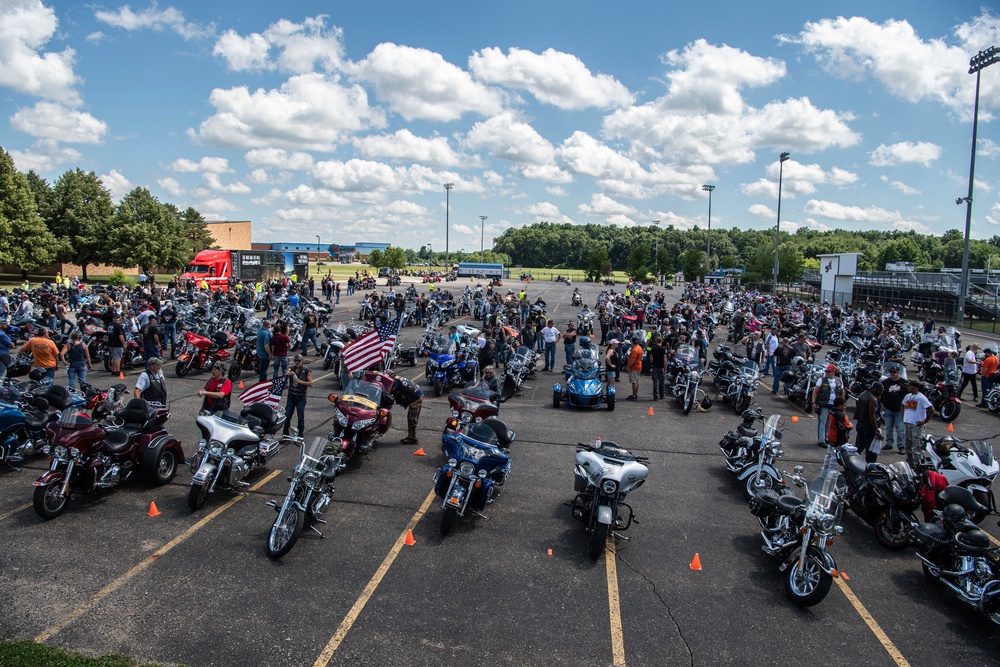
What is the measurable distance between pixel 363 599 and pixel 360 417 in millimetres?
3663

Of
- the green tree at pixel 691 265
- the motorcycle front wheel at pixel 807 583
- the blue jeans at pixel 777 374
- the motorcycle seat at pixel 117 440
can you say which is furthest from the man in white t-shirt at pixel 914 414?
the green tree at pixel 691 265

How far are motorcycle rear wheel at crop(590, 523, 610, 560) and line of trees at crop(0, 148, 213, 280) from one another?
5657cm

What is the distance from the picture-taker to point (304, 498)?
6.99 meters

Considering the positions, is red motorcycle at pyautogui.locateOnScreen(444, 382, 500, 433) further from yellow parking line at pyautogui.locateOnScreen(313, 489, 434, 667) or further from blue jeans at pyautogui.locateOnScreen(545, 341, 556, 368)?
blue jeans at pyautogui.locateOnScreen(545, 341, 556, 368)

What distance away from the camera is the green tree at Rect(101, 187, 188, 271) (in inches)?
2190

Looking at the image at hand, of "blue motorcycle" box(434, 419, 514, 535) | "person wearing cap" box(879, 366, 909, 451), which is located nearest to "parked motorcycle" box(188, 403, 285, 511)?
"blue motorcycle" box(434, 419, 514, 535)

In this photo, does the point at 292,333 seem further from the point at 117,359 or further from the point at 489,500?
the point at 489,500

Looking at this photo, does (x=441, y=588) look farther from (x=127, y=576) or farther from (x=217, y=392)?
(x=217, y=392)

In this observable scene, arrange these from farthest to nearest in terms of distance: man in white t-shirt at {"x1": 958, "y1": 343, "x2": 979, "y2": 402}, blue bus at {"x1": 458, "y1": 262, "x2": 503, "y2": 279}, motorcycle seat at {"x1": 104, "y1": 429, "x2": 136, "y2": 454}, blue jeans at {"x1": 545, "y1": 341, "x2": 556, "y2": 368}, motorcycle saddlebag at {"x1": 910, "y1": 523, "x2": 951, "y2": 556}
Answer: blue bus at {"x1": 458, "y1": 262, "x2": 503, "y2": 279}
blue jeans at {"x1": 545, "y1": 341, "x2": 556, "y2": 368}
man in white t-shirt at {"x1": 958, "y1": 343, "x2": 979, "y2": 402}
motorcycle seat at {"x1": 104, "y1": 429, "x2": 136, "y2": 454}
motorcycle saddlebag at {"x1": 910, "y1": 523, "x2": 951, "y2": 556}

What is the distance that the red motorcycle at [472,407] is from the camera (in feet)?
Answer: 32.7

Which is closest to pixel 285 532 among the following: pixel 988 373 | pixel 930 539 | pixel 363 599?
pixel 363 599

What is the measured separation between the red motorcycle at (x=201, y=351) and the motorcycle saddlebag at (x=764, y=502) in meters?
14.1

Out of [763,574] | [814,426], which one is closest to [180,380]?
[763,574]

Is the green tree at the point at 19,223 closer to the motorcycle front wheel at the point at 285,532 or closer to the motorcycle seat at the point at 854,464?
the motorcycle front wheel at the point at 285,532
